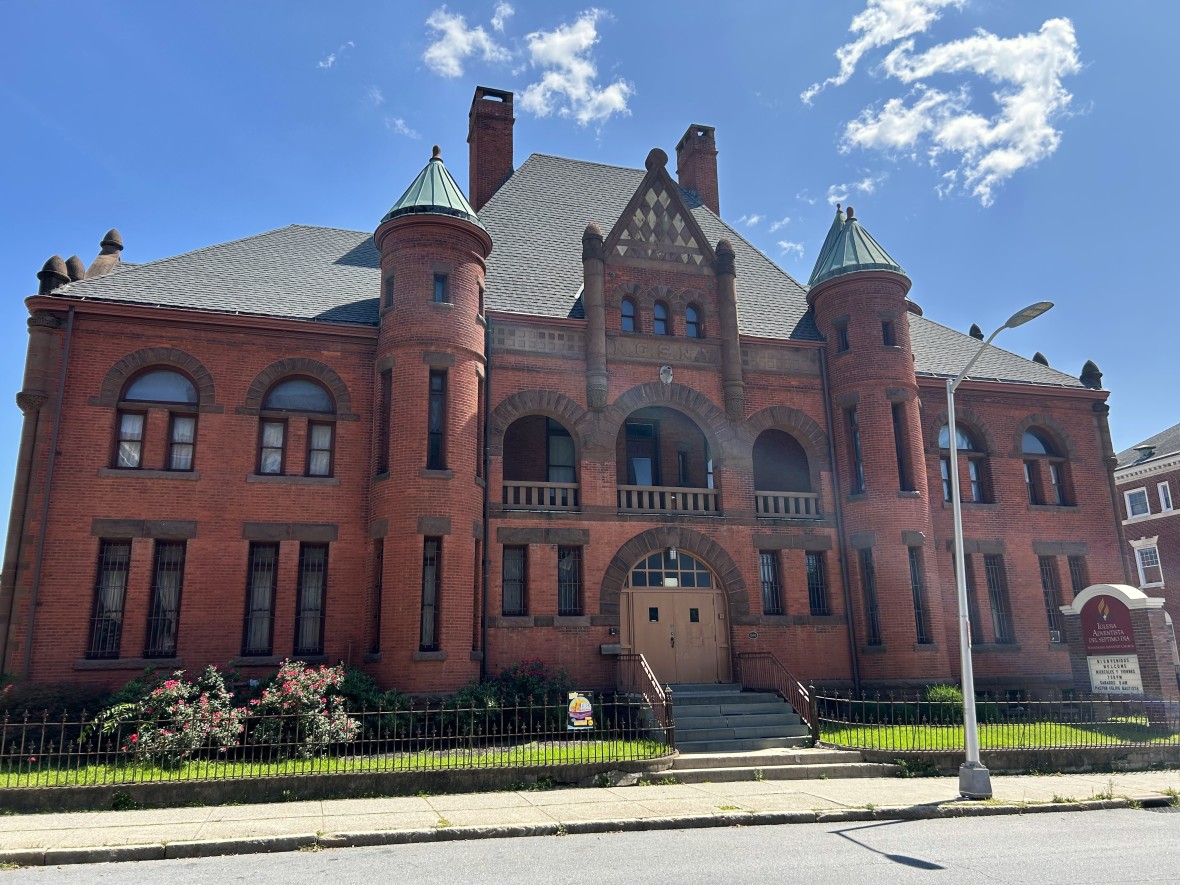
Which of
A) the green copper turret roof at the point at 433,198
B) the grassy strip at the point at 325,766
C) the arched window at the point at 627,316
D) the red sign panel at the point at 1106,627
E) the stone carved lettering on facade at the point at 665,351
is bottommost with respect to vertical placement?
the grassy strip at the point at 325,766

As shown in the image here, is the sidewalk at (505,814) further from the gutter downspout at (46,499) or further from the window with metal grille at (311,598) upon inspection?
the window with metal grille at (311,598)

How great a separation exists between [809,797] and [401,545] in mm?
10403

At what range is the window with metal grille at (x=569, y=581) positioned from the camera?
21.1 meters

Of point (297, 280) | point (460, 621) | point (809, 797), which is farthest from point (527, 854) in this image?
point (297, 280)

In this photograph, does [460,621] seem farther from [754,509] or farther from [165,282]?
[165,282]

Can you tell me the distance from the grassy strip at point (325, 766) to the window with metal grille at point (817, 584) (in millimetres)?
8697

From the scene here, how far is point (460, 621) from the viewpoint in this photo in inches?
757

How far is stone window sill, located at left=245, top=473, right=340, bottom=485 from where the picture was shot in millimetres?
20125

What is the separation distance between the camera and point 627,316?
78.2ft

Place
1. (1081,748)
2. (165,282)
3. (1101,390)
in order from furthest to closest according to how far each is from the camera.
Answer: (1101,390) → (165,282) → (1081,748)

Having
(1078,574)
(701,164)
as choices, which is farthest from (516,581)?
(701,164)

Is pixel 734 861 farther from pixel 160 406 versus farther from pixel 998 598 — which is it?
pixel 998 598

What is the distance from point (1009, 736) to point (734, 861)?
11.4 m

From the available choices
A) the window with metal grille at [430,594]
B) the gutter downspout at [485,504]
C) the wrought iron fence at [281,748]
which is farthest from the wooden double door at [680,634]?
the window with metal grille at [430,594]
